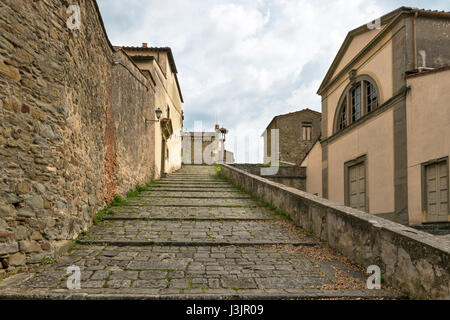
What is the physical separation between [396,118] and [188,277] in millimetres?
8734

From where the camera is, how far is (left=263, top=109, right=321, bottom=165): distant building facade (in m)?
27.6

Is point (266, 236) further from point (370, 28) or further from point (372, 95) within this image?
point (370, 28)

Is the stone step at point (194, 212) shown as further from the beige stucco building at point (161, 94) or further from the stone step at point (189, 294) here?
the beige stucco building at point (161, 94)

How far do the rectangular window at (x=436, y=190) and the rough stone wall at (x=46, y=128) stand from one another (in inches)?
Answer: 340

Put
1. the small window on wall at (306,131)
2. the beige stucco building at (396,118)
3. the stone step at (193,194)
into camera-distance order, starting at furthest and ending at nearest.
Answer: the small window on wall at (306,131), the stone step at (193,194), the beige stucco building at (396,118)

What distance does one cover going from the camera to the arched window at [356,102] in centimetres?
1134

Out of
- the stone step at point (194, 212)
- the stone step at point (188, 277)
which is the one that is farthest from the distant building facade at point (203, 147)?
the stone step at point (188, 277)

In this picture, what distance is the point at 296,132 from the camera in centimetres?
2784

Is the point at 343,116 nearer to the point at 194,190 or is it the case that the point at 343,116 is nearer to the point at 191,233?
the point at 194,190

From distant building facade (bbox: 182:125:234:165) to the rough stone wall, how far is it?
28290 mm

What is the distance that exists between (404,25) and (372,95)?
266cm

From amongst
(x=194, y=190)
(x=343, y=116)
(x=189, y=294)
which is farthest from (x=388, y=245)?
(x=343, y=116)

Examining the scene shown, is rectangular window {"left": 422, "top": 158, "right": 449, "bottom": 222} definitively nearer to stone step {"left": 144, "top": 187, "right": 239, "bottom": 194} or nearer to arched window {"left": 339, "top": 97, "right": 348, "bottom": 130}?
arched window {"left": 339, "top": 97, "right": 348, "bottom": 130}

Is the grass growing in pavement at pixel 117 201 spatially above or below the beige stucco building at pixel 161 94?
below
